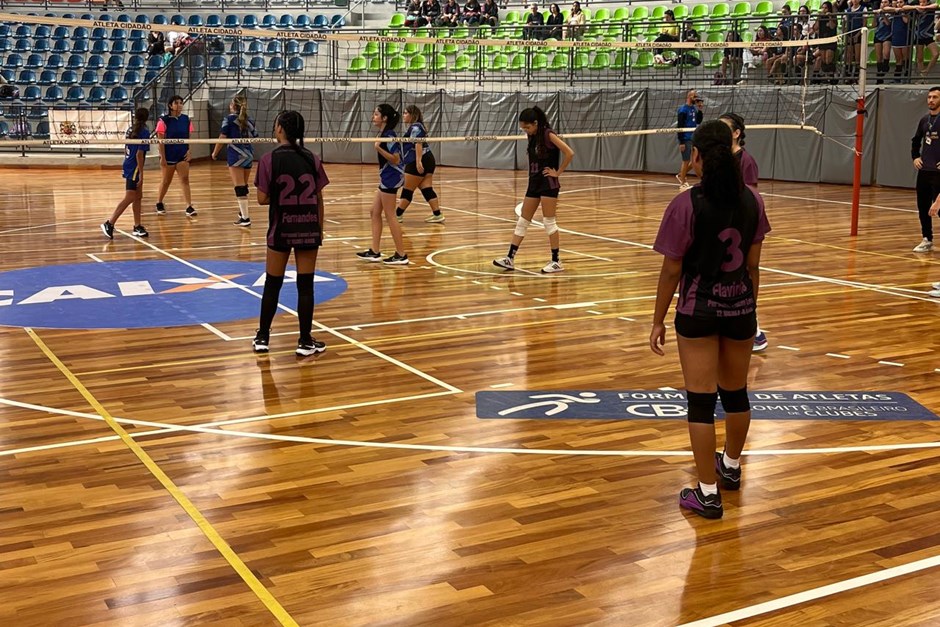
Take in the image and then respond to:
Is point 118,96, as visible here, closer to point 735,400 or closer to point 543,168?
point 543,168

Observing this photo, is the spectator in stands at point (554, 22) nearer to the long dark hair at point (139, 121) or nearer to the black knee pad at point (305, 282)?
the long dark hair at point (139, 121)

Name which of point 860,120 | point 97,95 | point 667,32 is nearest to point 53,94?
point 97,95

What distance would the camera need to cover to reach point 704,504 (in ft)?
16.1

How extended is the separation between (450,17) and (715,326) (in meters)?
23.4

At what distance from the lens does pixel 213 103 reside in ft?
90.4

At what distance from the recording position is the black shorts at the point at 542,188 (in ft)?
35.9

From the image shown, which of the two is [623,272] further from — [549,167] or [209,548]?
[209,548]

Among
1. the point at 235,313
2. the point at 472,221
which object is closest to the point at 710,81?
the point at 472,221

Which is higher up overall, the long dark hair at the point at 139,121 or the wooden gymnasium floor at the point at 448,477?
the long dark hair at the point at 139,121

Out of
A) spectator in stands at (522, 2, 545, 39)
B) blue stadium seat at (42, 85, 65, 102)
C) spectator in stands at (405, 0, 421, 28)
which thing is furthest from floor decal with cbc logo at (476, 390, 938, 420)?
blue stadium seat at (42, 85, 65, 102)

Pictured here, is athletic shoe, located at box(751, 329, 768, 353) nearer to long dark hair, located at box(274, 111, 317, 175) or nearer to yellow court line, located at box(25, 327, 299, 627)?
long dark hair, located at box(274, 111, 317, 175)

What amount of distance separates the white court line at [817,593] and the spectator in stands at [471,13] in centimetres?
2354

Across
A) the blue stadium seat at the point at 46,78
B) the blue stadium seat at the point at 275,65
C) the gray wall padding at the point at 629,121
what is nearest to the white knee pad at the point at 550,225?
the gray wall padding at the point at 629,121

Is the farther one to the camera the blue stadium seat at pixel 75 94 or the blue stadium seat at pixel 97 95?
the blue stadium seat at pixel 97 95
